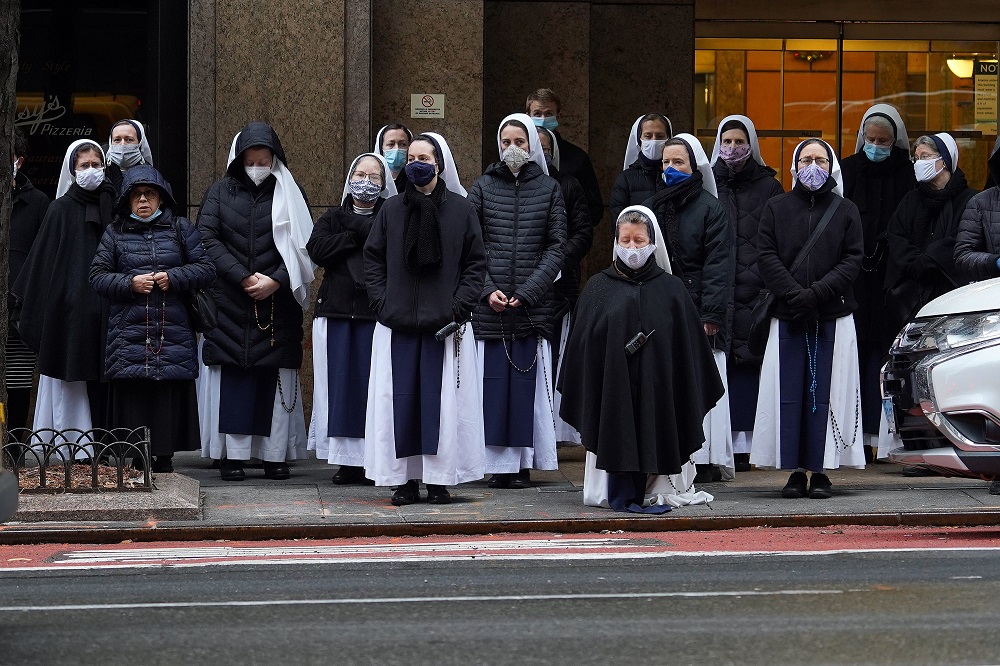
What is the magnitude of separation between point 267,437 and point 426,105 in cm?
454

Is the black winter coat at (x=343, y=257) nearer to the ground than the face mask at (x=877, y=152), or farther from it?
nearer to the ground

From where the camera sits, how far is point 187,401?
12.2 m

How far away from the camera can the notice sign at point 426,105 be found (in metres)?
16.1

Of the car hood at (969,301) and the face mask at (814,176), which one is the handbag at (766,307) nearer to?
the face mask at (814,176)

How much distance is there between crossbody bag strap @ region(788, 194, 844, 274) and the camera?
1153 cm

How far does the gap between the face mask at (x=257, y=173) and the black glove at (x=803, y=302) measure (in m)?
3.74

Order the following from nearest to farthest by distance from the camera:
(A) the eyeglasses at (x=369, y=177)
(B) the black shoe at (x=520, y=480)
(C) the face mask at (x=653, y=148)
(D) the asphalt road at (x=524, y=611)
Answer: (D) the asphalt road at (x=524, y=611) → (A) the eyeglasses at (x=369, y=177) → (B) the black shoe at (x=520, y=480) → (C) the face mask at (x=653, y=148)

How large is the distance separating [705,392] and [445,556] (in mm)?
2576

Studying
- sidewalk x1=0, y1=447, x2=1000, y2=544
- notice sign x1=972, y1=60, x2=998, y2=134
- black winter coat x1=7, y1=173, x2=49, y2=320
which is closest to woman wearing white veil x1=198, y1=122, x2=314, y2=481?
sidewalk x1=0, y1=447, x2=1000, y2=544

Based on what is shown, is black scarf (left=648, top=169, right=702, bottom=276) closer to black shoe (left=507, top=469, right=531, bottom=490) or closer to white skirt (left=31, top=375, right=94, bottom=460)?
black shoe (left=507, top=469, right=531, bottom=490)

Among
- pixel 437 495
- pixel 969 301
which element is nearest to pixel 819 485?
pixel 969 301

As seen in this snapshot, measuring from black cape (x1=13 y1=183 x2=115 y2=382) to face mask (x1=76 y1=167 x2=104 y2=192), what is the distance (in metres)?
0.07

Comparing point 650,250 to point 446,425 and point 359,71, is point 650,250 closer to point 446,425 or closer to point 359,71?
point 446,425

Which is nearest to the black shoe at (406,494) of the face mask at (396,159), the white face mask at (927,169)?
the face mask at (396,159)
